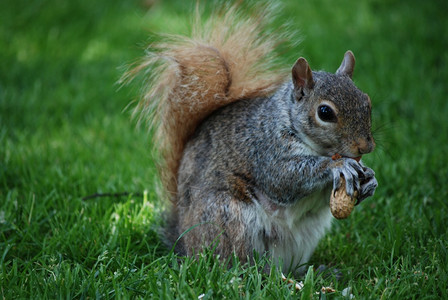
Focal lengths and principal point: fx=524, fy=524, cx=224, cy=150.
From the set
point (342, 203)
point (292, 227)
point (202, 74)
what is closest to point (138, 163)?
point (202, 74)

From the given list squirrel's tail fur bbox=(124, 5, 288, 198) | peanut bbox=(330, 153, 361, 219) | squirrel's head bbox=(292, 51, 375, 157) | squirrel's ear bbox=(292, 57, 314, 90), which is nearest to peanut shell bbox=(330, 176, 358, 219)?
peanut bbox=(330, 153, 361, 219)

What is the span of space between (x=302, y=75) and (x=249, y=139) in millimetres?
302

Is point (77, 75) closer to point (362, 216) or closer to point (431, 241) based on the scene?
point (362, 216)

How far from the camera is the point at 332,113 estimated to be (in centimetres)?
166

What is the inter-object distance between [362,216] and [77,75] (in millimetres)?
2377

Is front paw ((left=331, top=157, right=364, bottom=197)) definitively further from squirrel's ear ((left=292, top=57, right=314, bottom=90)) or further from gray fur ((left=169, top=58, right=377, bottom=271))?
squirrel's ear ((left=292, top=57, right=314, bottom=90))

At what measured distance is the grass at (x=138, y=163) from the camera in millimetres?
1629

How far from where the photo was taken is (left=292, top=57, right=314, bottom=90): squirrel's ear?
1.73m

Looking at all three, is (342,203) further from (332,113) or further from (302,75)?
(302,75)

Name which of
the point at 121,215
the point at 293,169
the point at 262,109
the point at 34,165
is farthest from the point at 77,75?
the point at 293,169

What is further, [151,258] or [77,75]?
[77,75]

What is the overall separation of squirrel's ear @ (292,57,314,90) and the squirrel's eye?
0.11 meters

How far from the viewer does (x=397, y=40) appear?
3.89m

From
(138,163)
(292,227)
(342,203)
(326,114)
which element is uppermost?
(326,114)
